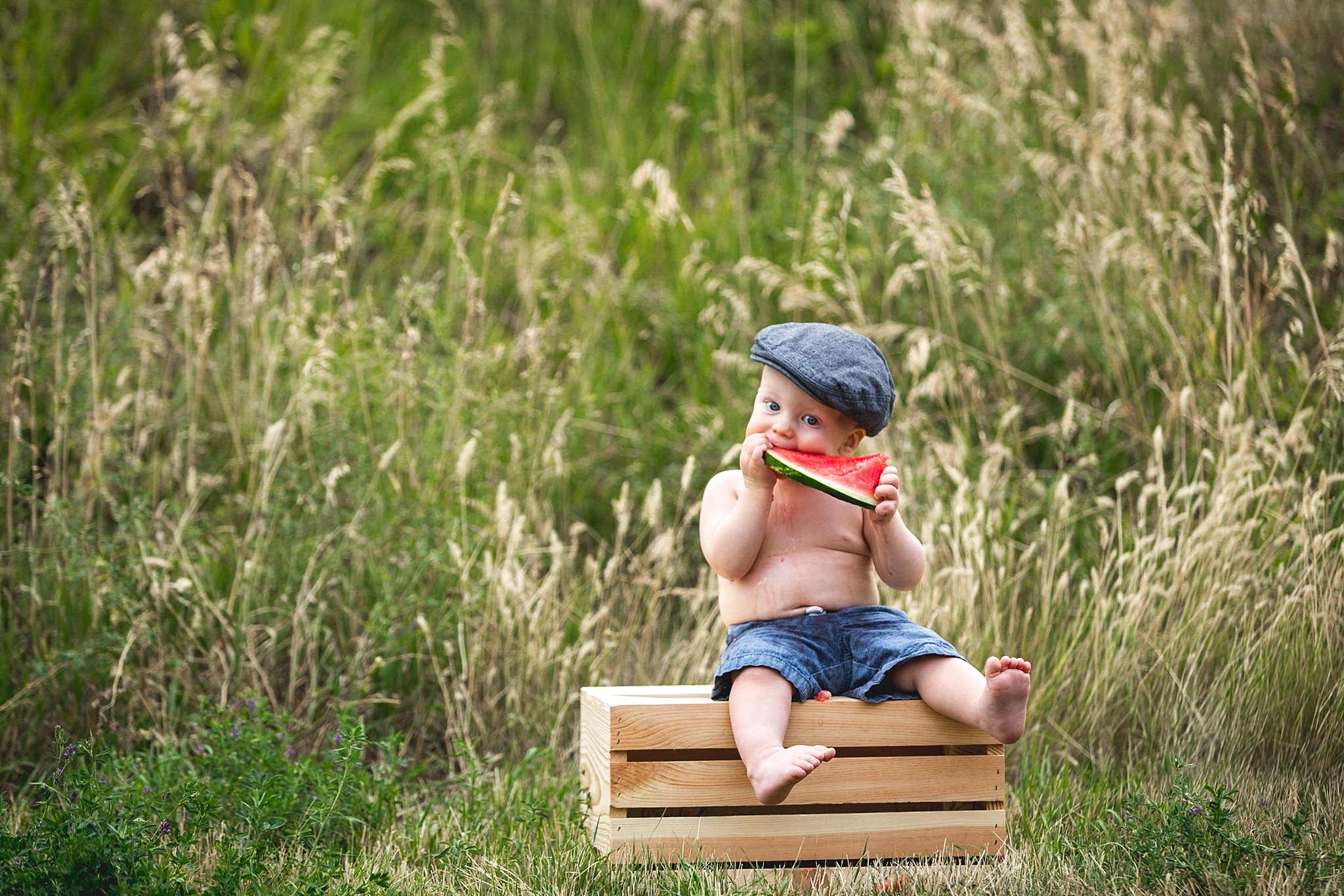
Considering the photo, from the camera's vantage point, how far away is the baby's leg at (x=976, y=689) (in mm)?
2410

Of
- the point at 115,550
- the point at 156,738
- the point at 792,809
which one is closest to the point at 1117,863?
the point at 792,809

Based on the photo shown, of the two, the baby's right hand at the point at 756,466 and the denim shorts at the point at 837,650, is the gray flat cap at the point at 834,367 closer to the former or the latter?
the baby's right hand at the point at 756,466

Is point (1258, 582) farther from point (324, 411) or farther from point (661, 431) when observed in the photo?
point (324, 411)

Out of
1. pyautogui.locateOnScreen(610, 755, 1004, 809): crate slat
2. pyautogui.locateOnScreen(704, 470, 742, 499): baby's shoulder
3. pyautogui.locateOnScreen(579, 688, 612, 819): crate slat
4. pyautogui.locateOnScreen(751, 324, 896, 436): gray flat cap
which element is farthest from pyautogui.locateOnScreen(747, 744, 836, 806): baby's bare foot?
pyautogui.locateOnScreen(751, 324, 896, 436): gray flat cap

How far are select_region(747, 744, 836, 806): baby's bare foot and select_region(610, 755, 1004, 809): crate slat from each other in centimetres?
17

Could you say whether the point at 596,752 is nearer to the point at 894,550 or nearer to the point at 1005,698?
the point at 894,550

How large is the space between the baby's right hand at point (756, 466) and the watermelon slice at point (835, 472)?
0.06 ft

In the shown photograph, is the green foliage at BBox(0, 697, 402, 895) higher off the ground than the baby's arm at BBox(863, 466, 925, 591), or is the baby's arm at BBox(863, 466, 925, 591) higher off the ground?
the baby's arm at BBox(863, 466, 925, 591)

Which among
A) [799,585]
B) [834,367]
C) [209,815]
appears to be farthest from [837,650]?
[209,815]

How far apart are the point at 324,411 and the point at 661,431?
1348 millimetres

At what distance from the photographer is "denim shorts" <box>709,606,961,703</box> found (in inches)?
103

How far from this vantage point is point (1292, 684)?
323 centimetres

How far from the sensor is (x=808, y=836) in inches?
102

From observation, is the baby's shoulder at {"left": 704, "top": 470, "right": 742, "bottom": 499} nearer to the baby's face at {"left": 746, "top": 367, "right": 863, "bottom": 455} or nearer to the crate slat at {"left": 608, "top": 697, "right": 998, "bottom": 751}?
the baby's face at {"left": 746, "top": 367, "right": 863, "bottom": 455}
